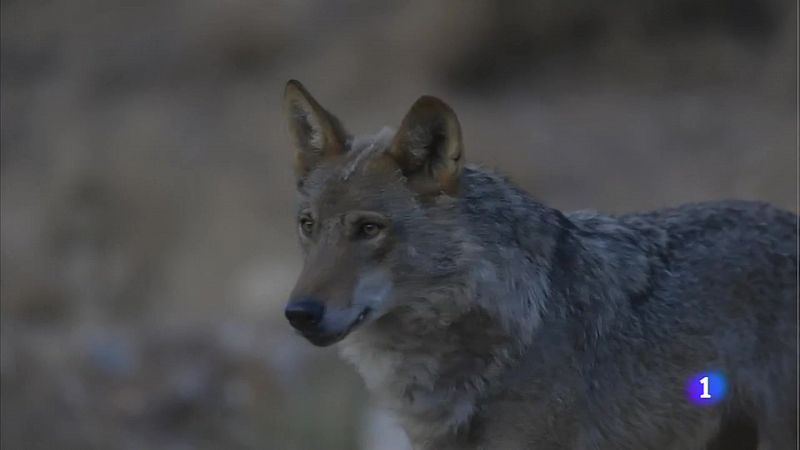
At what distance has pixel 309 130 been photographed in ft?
15.8

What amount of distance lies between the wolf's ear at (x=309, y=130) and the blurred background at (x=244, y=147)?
17.5 feet

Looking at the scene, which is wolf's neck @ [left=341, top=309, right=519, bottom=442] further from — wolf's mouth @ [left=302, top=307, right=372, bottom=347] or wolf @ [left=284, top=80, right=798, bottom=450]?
wolf's mouth @ [left=302, top=307, right=372, bottom=347]

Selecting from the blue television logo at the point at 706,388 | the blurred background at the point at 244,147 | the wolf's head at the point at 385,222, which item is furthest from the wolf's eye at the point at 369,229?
the blurred background at the point at 244,147

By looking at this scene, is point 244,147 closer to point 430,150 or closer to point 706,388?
point 706,388

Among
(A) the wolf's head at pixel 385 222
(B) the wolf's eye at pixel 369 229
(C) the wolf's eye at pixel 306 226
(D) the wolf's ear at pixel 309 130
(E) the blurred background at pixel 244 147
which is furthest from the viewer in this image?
(E) the blurred background at pixel 244 147

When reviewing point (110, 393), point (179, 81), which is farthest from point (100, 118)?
point (110, 393)

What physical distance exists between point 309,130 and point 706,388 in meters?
1.61

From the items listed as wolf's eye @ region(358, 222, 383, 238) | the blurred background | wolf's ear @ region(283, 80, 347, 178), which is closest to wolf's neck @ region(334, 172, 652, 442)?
wolf's eye @ region(358, 222, 383, 238)

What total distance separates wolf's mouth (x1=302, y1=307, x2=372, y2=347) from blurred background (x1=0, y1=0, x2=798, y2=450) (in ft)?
18.6

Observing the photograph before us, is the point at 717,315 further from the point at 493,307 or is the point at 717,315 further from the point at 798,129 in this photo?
the point at 798,129

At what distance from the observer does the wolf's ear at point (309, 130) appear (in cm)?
475

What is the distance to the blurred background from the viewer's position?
436 inches

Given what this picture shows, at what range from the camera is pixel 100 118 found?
42.5ft

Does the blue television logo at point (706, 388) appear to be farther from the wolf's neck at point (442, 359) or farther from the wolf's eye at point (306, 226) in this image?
the wolf's eye at point (306, 226)
